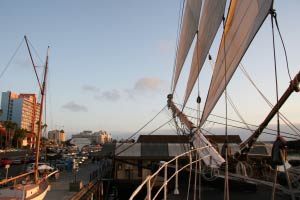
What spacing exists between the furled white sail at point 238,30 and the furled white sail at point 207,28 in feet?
3.32

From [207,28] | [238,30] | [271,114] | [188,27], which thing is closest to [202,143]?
[207,28]

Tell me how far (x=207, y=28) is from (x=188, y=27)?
9.91ft

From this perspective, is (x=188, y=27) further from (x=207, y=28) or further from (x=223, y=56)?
(x=223, y=56)

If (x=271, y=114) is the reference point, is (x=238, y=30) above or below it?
above

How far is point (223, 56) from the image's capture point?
869cm

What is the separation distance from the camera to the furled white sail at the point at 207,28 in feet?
30.0

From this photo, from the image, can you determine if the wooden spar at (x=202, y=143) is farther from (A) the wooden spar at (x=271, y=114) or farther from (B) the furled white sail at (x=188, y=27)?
(B) the furled white sail at (x=188, y=27)

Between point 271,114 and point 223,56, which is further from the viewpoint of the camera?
point 223,56

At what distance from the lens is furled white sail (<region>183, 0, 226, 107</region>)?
360 inches

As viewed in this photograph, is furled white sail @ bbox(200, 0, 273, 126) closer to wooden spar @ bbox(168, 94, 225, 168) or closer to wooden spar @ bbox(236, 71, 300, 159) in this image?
wooden spar @ bbox(236, 71, 300, 159)

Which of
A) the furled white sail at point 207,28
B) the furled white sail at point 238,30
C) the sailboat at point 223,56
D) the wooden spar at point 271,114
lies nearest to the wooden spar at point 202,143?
the sailboat at point 223,56

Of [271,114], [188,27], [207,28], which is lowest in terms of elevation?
[271,114]

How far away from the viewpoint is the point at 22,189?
12945 mm

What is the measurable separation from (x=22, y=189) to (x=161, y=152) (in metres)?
17.0
